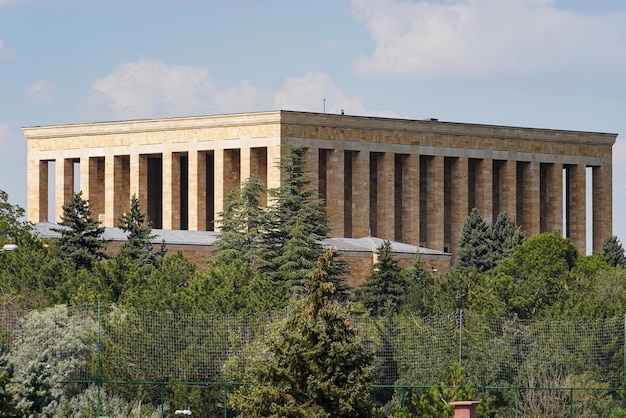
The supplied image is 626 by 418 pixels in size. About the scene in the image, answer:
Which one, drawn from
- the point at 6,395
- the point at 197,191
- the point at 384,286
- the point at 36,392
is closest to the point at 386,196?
the point at 197,191

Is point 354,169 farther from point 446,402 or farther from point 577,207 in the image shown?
point 446,402

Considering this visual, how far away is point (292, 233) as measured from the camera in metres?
89.4

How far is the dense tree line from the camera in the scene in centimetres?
4800

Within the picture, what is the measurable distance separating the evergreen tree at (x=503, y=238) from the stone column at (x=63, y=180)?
2490 cm

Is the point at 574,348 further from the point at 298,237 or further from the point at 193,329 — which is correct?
the point at 298,237

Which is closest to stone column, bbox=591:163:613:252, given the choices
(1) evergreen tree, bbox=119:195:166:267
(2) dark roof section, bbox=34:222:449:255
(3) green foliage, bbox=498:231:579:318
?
(3) green foliage, bbox=498:231:579:318

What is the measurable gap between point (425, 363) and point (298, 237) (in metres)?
23.3

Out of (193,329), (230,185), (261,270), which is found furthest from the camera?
(230,185)

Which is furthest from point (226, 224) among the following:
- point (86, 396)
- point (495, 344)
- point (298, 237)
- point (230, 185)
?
point (86, 396)

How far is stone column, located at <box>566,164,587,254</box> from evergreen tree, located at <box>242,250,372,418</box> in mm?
75124

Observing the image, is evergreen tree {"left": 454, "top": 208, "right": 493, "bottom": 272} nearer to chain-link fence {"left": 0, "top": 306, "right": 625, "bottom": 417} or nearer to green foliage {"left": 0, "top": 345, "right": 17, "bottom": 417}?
chain-link fence {"left": 0, "top": 306, "right": 625, "bottom": 417}

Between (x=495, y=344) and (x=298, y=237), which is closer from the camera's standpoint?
(x=495, y=344)

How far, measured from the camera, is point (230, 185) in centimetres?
10969

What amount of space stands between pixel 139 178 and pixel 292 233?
24.9m
